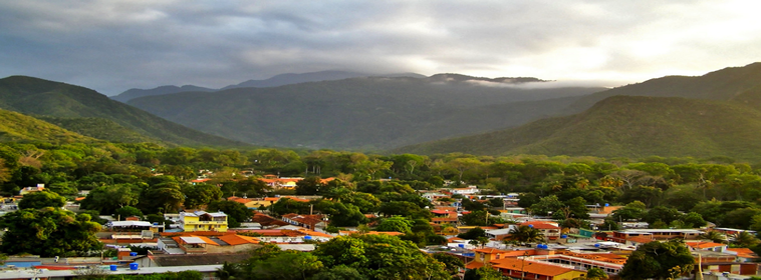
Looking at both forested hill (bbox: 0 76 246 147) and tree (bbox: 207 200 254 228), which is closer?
tree (bbox: 207 200 254 228)

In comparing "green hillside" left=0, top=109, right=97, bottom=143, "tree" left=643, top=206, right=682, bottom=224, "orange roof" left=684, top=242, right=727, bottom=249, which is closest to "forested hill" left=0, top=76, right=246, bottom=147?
"green hillside" left=0, top=109, right=97, bottom=143

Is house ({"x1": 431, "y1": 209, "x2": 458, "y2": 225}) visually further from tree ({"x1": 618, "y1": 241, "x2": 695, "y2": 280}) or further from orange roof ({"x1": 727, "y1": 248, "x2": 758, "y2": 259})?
tree ({"x1": 618, "y1": 241, "x2": 695, "y2": 280})

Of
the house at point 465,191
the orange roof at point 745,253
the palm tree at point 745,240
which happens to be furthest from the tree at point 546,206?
the orange roof at point 745,253

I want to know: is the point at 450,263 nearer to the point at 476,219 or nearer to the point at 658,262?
the point at 658,262

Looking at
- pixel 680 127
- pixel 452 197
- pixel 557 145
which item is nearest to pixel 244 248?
pixel 452 197

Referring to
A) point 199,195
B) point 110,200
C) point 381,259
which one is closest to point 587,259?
point 381,259

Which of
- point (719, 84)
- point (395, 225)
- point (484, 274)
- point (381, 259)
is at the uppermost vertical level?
point (719, 84)

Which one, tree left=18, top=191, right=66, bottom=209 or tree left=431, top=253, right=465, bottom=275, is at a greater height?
tree left=18, top=191, right=66, bottom=209
